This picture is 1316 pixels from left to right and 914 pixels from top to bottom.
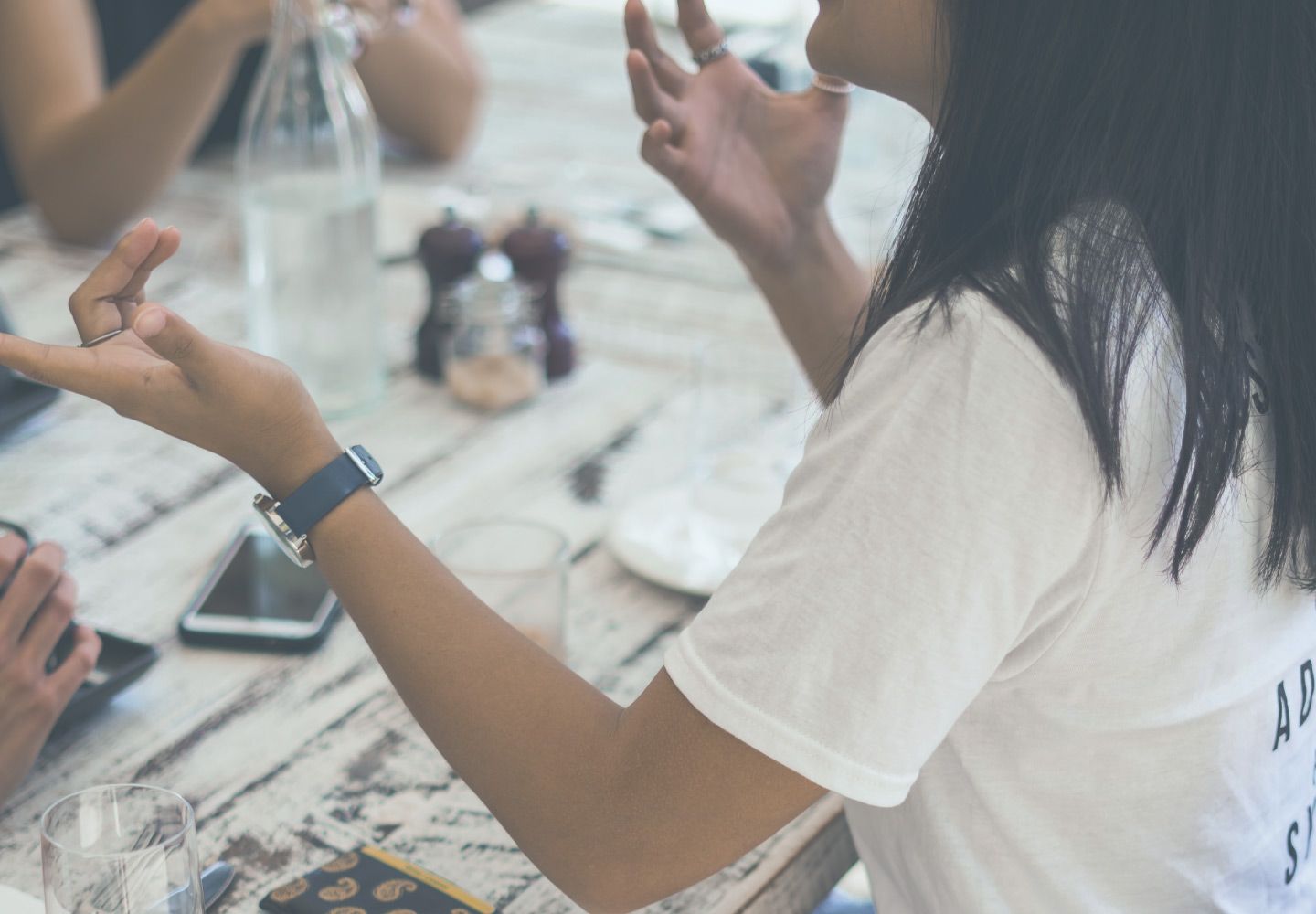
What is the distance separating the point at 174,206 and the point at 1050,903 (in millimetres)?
1428

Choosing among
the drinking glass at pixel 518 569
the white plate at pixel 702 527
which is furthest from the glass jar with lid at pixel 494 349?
the drinking glass at pixel 518 569

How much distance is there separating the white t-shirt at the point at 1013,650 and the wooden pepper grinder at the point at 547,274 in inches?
28.6

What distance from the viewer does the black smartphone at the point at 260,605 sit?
964mm

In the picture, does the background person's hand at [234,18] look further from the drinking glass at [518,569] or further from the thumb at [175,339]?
the thumb at [175,339]

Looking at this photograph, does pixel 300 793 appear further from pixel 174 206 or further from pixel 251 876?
pixel 174 206

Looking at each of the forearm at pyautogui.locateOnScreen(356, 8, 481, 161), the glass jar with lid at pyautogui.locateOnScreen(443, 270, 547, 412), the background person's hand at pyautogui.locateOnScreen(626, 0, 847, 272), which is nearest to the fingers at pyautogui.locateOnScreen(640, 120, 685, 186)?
the background person's hand at pyautogui.locateOnScreen(626, 0, 847, 272)

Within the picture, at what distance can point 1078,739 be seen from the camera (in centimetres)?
71

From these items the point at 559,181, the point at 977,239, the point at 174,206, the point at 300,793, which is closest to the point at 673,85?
the point at 977,239

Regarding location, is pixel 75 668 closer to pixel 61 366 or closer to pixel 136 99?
pixel 61 366

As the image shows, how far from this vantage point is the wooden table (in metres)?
0.82

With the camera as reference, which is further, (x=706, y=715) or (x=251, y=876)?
(x=251, y=876)

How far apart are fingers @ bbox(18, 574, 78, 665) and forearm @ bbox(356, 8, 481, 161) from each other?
1.18 metres

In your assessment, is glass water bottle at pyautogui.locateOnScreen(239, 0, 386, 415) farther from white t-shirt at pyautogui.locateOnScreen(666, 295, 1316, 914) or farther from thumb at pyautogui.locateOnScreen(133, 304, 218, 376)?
white t-shirt at pyautogui.locateOnScreen(666, 295, 1316, 914)

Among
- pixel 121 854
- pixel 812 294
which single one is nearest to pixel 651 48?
pixel 812 294
